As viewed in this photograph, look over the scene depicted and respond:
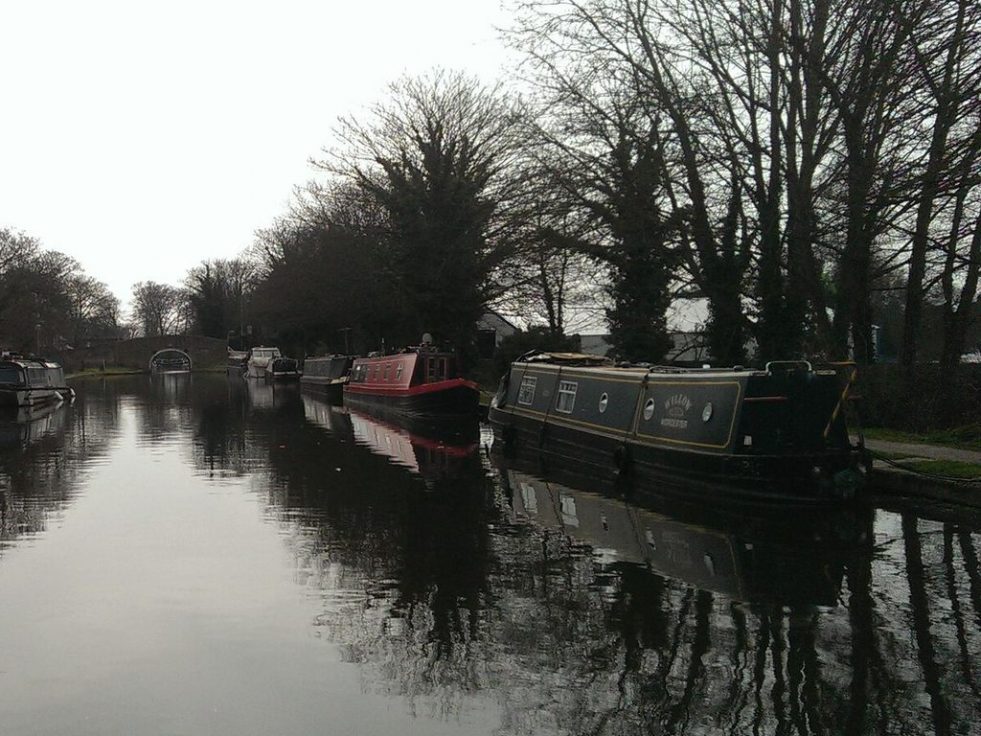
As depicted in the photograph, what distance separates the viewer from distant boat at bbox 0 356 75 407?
34781 millimetres

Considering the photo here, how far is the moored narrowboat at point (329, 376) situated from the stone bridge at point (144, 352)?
4408 centimetres

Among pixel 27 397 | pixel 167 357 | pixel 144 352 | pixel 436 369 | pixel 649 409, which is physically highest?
pixel 144 352

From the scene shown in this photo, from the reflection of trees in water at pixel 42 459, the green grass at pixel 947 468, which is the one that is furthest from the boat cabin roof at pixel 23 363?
the green grass at pixel 947 468

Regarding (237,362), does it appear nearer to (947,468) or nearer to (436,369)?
(436,369)

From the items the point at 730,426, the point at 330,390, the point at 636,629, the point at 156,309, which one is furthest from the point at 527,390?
the point at 156,309

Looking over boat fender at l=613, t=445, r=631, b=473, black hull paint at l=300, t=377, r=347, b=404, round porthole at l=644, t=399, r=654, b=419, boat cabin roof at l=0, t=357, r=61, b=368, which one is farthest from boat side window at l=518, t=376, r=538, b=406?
boat cabin roof at l=0, t=357, r=61, b=368

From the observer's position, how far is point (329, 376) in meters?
44.6

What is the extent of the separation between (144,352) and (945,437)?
89.3 meters

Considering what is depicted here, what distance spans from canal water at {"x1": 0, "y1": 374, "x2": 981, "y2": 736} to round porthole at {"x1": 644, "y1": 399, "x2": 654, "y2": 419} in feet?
4.15

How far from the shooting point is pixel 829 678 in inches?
217

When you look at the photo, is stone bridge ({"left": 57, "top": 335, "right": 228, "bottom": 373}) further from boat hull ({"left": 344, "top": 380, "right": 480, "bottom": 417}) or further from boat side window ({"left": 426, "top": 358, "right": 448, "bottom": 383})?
boat hull ({"left": 344, "top": 380, "right": 480, "bottom": 417})

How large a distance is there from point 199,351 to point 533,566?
95.4m

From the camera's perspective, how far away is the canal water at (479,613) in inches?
202

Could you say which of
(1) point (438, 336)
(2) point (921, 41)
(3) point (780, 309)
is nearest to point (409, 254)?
(1) point (438, 336)
